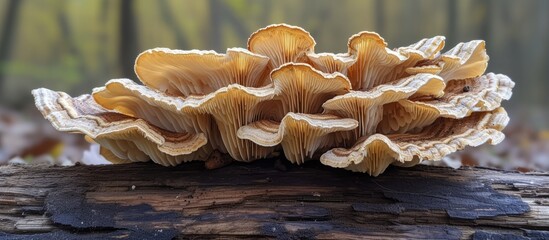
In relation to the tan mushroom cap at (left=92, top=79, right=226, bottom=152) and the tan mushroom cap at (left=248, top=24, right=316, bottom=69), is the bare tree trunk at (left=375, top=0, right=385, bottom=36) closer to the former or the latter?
the tan mushroom cap at (left=248, top=24, right=316, bottom=69)

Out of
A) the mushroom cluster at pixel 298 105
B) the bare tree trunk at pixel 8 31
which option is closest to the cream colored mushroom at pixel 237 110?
the mushroom cluster at pixel 298 105

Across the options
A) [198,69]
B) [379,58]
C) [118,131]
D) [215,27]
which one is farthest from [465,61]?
[215,27]

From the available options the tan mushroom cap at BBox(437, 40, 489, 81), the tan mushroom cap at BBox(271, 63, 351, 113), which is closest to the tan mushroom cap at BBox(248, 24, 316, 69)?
the tan mushroom cap at BBox(271, 63, 351, 113)

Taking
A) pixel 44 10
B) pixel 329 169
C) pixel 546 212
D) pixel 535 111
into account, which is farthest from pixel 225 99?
pixel 535 111

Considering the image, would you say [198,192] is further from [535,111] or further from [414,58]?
[535,111]

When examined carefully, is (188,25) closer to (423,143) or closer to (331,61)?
(331,61)

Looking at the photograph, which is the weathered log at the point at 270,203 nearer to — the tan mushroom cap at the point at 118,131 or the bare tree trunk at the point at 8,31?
the tan mushroom cap at the point at 118,131
